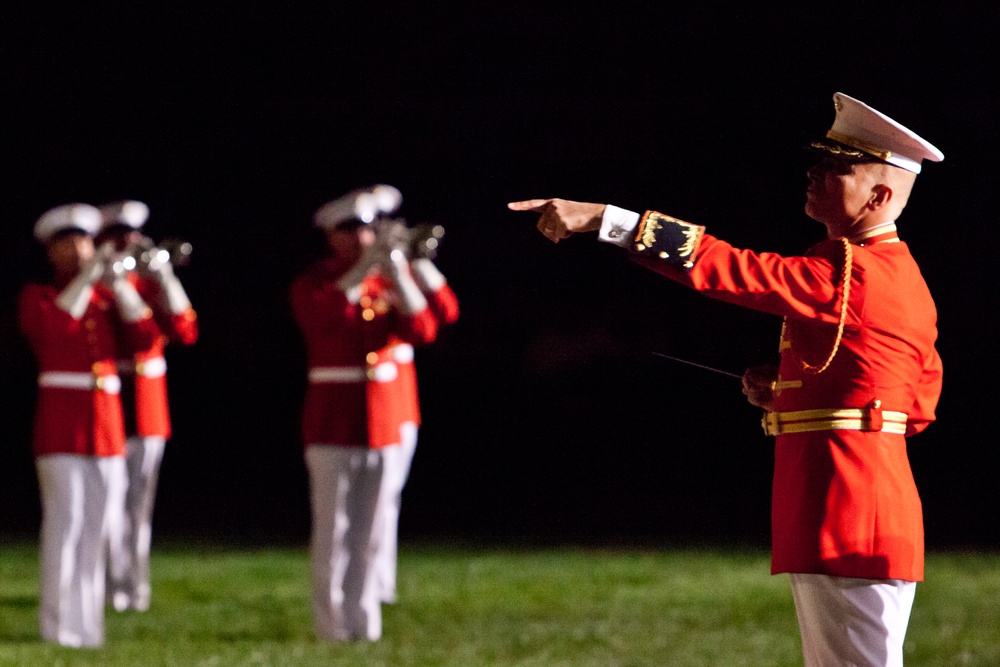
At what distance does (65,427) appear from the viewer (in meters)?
5.89

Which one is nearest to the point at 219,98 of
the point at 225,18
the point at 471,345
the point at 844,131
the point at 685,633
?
the point at 225,18

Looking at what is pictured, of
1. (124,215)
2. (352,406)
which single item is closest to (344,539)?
(352,406)

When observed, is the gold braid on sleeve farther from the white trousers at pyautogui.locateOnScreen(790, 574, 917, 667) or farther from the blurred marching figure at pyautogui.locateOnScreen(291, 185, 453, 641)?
the blurred marching figure at pyautogui.locateOnScreen(291, 185, 453, 641)

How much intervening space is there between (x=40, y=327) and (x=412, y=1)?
465 centimetres

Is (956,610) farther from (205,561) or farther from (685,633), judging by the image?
(205,561)

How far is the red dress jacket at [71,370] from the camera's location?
5887mm

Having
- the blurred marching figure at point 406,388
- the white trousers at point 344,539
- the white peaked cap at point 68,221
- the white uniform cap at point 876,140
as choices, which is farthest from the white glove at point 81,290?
the white uniform cap at point 876,140

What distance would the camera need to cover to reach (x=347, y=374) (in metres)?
6.22

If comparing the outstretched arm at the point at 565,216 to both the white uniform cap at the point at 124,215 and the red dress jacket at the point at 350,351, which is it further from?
the white uniform cap at the point at 124,215

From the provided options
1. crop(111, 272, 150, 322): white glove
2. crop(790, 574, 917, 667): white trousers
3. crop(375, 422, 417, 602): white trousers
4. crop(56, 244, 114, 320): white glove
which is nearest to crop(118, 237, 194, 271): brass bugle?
crop(111, 272, 150, 322): white glove

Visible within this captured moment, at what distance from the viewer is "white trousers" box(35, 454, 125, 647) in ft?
19.5

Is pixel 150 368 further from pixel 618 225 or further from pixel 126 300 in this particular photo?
pixel 618 225

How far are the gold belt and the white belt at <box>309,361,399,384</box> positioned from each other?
296 centimetres

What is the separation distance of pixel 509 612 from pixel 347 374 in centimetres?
152
